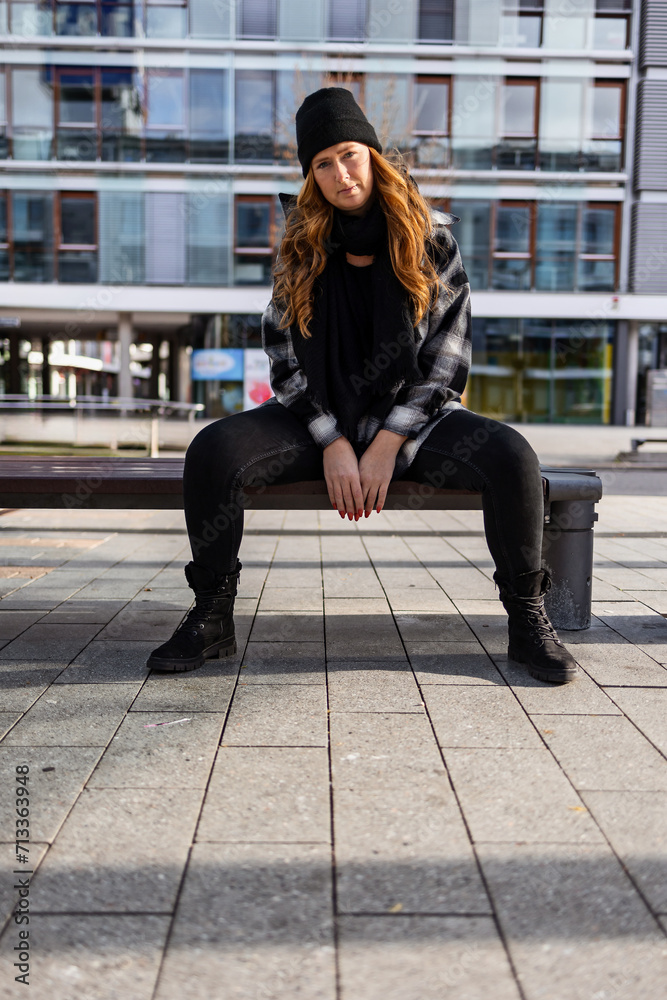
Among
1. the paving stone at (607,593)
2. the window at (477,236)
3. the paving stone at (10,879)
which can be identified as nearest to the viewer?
the paving stone at (10,879)

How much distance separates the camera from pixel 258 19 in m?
25.7

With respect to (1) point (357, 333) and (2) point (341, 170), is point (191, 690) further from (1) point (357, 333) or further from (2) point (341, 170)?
(2) point (341, 170)

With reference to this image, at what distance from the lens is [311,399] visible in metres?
3.16

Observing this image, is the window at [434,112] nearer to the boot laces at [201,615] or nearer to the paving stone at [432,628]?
the paving stone at [432,628]

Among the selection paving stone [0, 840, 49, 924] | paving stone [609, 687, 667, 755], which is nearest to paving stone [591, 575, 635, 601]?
paving stone [609, 687, 667, 755]

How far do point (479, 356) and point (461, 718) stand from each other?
24.9 meters

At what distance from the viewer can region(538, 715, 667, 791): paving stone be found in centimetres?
222

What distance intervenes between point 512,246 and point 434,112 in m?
4.49

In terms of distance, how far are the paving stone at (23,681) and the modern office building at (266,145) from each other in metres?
22.7

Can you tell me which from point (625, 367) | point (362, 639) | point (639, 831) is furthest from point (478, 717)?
point (625, 367)

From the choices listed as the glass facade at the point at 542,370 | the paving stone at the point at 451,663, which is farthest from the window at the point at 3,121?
the paving stone at the point at 451,663

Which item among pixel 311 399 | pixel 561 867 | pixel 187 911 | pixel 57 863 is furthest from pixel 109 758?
pixel 311 399

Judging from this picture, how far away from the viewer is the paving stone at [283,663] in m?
3.05

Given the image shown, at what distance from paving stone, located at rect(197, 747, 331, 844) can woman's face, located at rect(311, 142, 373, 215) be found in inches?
74.3
